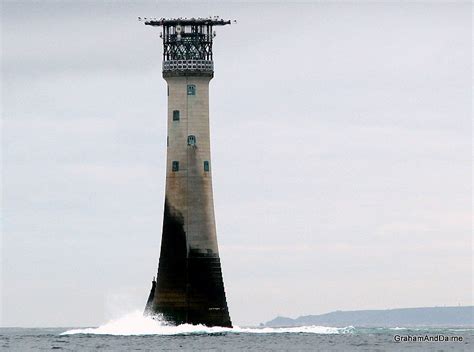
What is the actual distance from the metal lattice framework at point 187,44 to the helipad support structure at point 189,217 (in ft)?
1.37

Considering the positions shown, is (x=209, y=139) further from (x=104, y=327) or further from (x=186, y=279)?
(x=104, y=327)

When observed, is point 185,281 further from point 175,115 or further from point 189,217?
point 175,115

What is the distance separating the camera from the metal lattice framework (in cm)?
14075

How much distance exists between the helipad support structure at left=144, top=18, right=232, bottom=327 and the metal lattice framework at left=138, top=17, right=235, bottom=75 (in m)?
0.42

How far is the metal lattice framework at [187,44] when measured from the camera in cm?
14075

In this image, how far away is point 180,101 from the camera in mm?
139500

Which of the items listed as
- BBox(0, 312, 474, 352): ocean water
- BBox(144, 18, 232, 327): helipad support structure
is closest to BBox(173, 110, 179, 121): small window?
BBox(144, 18, 232, 327): helipad support structure

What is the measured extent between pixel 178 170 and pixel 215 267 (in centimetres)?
921

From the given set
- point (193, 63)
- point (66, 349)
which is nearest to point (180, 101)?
point (193, 63)

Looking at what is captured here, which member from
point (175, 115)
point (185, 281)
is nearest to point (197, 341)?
point (185, 281)

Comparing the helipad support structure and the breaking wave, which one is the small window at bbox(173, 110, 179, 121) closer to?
the helipad support structure

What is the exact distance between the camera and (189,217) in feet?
454

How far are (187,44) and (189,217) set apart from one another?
15802mm

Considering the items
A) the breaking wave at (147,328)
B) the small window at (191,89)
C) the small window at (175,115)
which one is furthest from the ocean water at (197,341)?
the small window at (191,89)
